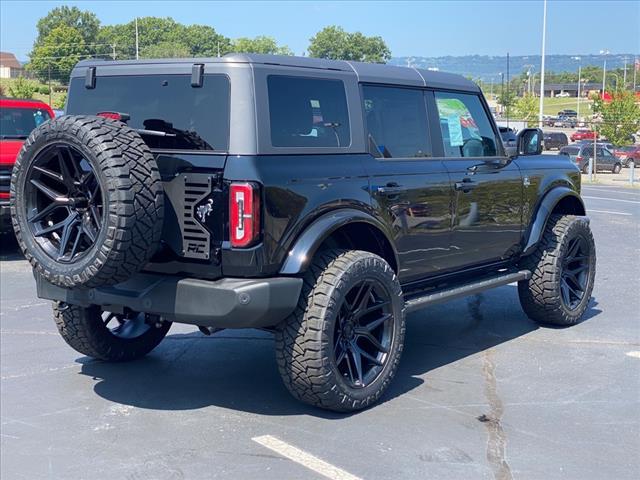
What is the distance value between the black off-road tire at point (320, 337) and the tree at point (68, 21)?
318 ft

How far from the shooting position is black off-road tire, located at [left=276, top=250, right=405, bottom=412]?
4.71 meters

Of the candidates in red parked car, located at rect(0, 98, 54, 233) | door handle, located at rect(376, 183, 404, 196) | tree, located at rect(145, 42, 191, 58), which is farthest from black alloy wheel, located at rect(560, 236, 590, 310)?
red parked car, located at rect(0, 98, 54, 233)

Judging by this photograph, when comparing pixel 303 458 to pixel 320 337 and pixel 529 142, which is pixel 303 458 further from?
pixel 529 142

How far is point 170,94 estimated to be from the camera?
4961mm

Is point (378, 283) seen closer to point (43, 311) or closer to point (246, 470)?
point (246, 470)

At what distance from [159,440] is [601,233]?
411 inches

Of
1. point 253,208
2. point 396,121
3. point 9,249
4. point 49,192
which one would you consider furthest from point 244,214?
point 9,249

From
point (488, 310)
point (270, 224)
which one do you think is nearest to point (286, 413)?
point (270, 224)

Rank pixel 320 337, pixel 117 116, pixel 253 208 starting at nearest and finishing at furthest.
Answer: pixel 253 208 → pixel 320 337 → pixel 117 116

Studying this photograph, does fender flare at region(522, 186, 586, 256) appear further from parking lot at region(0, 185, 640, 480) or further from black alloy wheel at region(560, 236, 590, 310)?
parking lot at region(0, 185, 640, 480)

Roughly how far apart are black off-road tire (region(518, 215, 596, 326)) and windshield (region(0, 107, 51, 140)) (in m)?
7.88

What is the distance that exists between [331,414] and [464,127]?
266 centimetres

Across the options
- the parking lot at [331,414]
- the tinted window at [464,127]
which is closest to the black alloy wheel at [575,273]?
the parking lot at [331,414]

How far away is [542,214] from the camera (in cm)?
691
